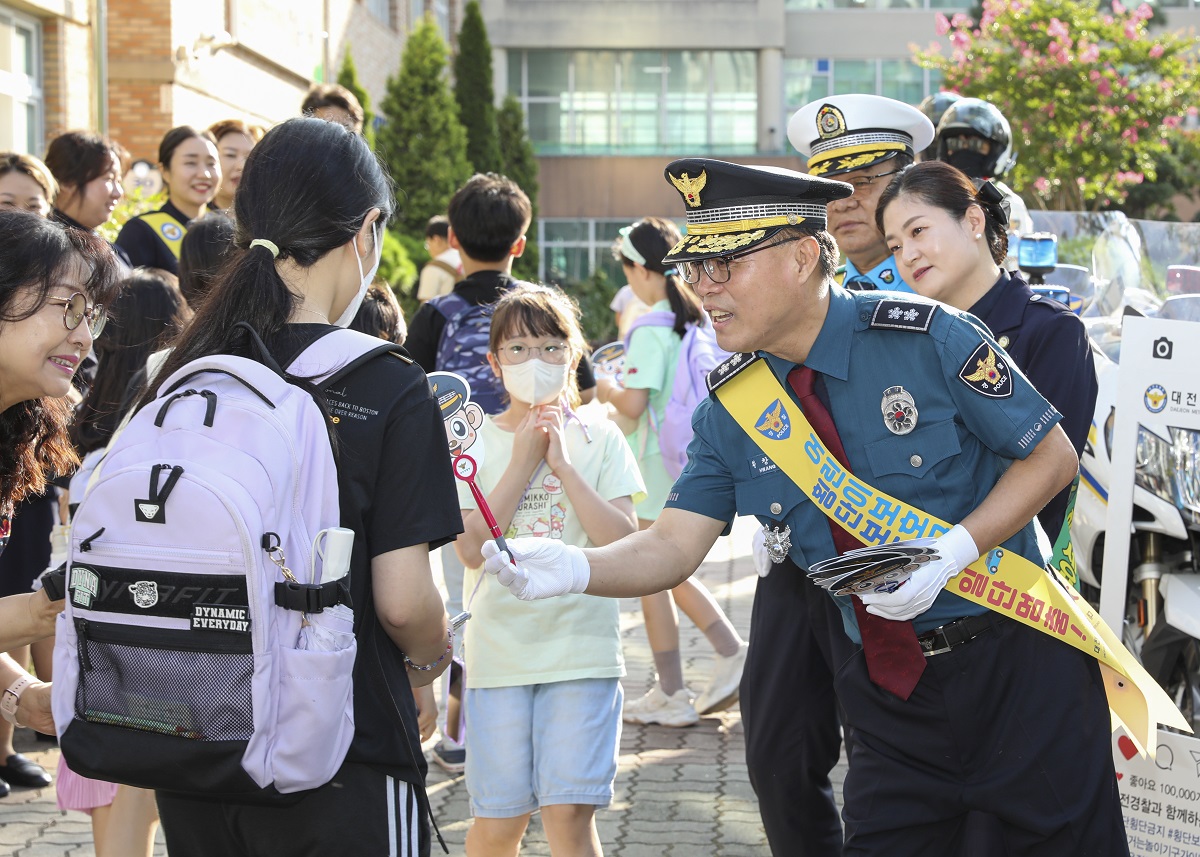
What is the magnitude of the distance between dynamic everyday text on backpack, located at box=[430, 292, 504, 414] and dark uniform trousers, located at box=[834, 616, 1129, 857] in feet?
8.19

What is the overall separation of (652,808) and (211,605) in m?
3.40

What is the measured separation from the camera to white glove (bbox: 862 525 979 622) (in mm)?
2805

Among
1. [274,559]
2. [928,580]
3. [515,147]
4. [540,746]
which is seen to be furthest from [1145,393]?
[515,147]

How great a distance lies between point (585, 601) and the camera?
3975 mm

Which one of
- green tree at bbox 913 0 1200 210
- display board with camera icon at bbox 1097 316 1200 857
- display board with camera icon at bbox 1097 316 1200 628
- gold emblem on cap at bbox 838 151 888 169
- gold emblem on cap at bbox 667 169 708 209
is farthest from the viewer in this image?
green tree at bbox 913 0 1200 210

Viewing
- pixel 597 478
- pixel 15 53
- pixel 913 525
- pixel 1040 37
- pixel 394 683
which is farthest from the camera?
pixel 1040 37

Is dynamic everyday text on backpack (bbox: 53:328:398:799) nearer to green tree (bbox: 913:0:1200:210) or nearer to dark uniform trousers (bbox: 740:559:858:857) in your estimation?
dark uniform trousers (bbox: 740:559:858:857)

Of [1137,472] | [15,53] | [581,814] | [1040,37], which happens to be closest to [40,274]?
[581,814]

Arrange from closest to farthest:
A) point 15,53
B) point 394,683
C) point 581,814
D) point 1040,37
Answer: point 394,683 < point 581,814 < point 15,53 < point 1040,37

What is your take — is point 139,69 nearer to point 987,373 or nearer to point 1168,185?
point 987,373

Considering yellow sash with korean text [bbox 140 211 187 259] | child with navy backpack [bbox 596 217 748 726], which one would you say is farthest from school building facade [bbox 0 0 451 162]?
child with navy backpack [bbox 596 217 748 726]

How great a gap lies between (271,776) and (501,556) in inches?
28.6

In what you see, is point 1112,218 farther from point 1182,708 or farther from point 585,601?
point 585,601

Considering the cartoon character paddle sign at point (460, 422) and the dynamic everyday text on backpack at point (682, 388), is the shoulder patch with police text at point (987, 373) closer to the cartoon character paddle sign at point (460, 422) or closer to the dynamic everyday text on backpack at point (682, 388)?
the cartoon character paddle sign at point (460, 422)
